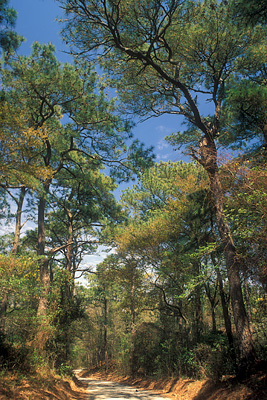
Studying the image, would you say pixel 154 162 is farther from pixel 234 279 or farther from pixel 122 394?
pixel 122 394

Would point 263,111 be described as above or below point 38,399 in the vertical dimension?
above

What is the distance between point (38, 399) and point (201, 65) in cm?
1087

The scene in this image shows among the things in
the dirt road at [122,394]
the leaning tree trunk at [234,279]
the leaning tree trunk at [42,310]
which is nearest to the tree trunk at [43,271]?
the leaning tree trunk at [42,310]

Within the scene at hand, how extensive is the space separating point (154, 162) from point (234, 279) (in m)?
6.19

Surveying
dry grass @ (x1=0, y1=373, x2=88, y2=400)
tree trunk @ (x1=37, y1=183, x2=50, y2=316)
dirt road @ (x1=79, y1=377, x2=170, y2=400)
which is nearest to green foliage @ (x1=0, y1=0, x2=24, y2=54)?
tree trunk @ (x1=37, y1=183, x2=50, y2=316)

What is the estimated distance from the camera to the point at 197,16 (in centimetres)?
796

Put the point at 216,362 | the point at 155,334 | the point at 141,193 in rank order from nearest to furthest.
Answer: the point at 216,362
the point at 155,334
the point at 141,193

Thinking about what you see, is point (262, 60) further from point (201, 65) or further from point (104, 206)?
point (104, 206)

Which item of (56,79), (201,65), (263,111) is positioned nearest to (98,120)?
(56,79)

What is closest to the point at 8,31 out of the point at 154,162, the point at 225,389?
the point at 154,162

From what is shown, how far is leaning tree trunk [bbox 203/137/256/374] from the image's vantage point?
5.59m

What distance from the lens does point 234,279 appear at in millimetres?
6469

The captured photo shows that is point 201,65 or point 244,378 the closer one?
point 244,378

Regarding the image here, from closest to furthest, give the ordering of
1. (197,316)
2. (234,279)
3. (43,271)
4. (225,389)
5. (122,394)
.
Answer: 1. (225,389)
2. (234,279)
3. (122,394)
4. (197,316)
5. (43,271)
